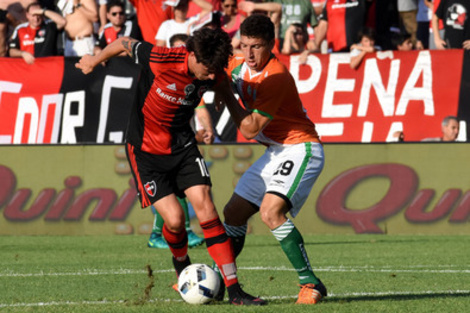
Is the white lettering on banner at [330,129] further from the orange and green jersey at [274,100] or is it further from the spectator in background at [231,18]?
the orange and green jersey at [274,100]

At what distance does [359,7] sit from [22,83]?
599 cm

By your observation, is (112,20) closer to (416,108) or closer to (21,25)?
(21,25)

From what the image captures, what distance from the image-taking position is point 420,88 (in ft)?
49.9

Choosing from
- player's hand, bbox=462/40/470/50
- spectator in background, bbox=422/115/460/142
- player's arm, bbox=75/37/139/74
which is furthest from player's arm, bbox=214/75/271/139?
player's hand, bbox=462/40/470/50

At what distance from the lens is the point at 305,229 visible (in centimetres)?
1430

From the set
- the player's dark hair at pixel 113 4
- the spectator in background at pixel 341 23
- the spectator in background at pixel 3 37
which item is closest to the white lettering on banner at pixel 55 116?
the spectator in background at pixel 3 37

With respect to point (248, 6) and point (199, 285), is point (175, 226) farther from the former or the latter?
point (248, 6)

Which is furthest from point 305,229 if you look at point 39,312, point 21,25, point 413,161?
point 39,312

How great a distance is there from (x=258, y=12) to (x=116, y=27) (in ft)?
8.15

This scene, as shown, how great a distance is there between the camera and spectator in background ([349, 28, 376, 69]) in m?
15.5

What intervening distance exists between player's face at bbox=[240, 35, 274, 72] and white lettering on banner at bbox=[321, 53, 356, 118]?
8.05 metres

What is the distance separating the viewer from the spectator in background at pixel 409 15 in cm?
1653

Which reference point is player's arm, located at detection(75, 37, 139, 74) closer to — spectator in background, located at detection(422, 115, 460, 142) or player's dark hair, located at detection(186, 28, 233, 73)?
player's dark hair, located at detection(186, 28, 233, 73)

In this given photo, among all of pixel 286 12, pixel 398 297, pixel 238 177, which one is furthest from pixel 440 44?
pixel 398 297
